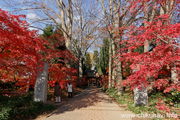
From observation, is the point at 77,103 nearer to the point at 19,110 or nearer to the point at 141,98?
the point at 19,110

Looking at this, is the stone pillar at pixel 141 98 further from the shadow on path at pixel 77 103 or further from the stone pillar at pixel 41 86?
the stone pillar at pixel 41 86

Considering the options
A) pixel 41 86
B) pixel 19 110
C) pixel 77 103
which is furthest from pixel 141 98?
pixel 19 110

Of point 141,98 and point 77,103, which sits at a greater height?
point 141,98

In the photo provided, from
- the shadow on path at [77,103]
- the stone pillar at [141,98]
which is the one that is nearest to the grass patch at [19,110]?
the shadow on path at [77,103]

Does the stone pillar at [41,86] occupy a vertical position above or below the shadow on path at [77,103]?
above

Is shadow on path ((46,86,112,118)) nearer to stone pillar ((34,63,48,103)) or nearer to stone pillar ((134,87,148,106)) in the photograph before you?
stone pillar ((34,63,48,103))

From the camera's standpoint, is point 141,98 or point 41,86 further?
point 41,86

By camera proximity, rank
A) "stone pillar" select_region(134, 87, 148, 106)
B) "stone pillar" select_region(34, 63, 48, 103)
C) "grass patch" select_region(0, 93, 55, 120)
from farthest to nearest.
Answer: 1. "stone pillar" select_region(34, 63, 48, 103)
2. "stone pillar" select_region(134, 87, 148, 106)
3. "grass patch" select_region(0, 93, 55, 120)

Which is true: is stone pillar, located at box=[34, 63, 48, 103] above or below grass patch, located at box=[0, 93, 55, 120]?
above

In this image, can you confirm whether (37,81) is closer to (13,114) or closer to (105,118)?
(13,114)

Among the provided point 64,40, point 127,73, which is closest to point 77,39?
point 64,40

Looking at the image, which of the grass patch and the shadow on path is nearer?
the grass patch

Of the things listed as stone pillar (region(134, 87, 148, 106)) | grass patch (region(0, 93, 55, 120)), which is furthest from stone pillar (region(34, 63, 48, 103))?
stone pillar (region(134, 87, 148, 106))

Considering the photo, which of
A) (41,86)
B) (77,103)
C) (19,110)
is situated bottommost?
(77,103)
